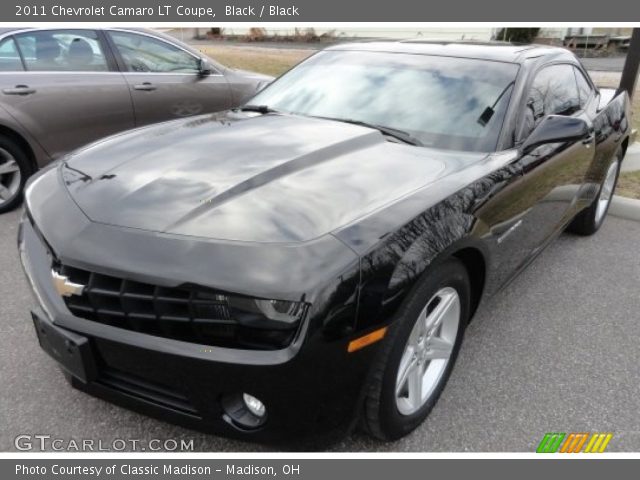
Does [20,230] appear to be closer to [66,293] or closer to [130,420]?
[66,293]

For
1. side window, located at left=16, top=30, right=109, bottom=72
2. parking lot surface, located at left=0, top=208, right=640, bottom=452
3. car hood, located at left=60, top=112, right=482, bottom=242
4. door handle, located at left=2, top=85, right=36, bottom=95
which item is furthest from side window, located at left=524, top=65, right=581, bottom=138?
door handle, located at left=2, top=85, right=36, bottom=95

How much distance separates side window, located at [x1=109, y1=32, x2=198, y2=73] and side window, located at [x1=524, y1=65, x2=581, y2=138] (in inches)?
141

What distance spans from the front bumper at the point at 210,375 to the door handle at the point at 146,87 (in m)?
3.60

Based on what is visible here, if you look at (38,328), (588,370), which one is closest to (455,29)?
(588,370)

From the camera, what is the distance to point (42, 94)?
473 cm

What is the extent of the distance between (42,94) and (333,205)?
12.3ft

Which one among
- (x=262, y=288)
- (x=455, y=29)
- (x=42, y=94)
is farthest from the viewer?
(x=455, y=29)

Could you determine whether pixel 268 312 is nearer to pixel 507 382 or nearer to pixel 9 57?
pixel 507 382

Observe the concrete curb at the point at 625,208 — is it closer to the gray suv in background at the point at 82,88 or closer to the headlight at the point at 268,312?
the gray suv in background at the point at 82,88

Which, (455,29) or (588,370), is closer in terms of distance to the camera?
(588,370)

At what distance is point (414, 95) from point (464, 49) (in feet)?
1.98

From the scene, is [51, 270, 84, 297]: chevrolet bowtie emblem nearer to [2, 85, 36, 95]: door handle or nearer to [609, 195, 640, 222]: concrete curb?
[2, 85, 36, 95]: door handle

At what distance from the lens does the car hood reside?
78.2 inches

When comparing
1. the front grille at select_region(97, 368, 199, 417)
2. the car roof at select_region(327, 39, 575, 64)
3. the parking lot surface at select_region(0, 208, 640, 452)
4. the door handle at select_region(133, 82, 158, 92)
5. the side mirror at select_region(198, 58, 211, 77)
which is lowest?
the parking lot surface at select_region(0, 208, 640, 452)
